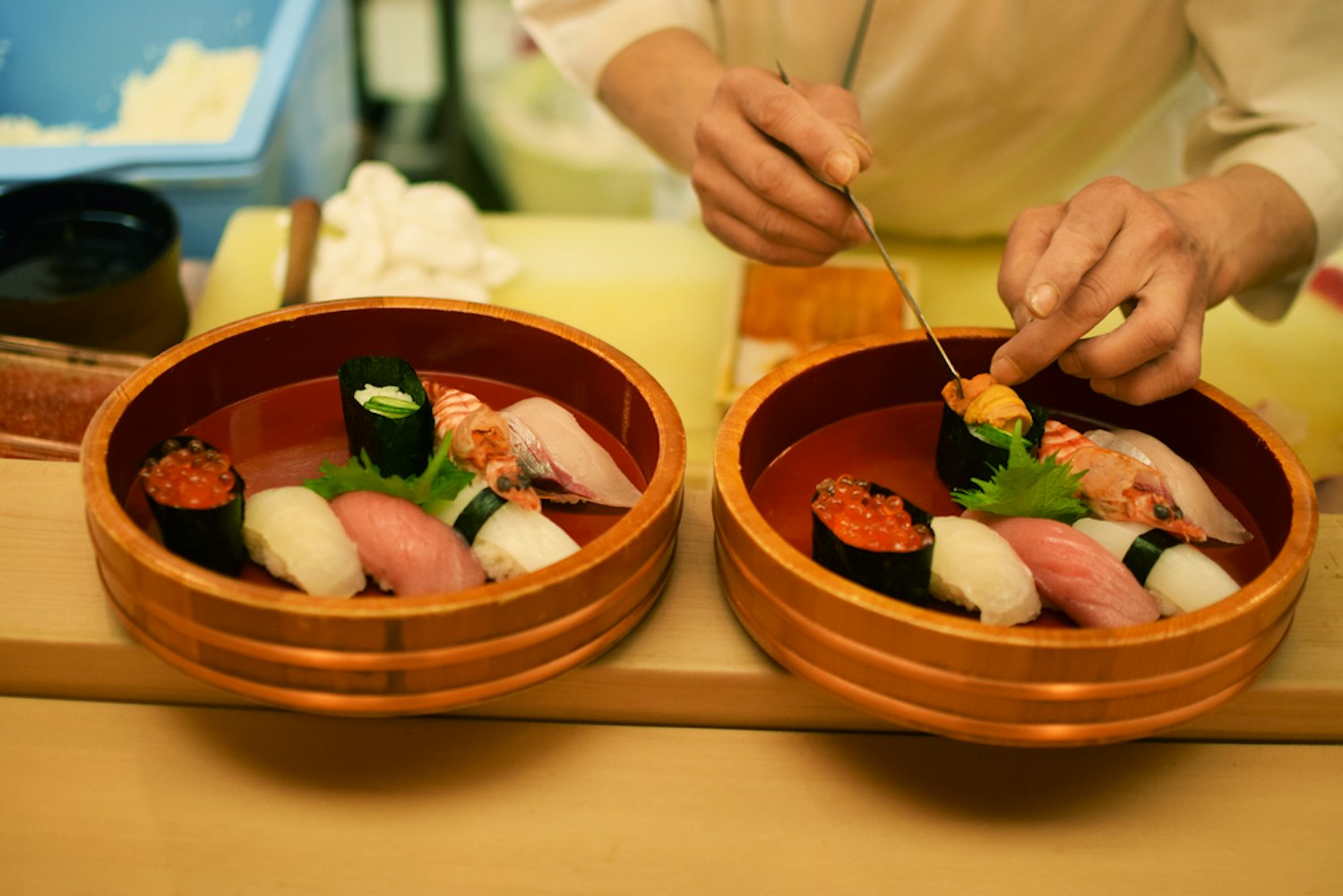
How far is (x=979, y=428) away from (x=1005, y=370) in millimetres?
103

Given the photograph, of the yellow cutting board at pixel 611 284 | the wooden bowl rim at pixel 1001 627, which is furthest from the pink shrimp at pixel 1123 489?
the yellow cutting board at pixel 611 284

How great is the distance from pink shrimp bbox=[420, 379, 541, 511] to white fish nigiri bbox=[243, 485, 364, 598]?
0.15 metres

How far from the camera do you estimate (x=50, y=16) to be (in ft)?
10.3

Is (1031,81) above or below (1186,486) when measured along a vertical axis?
above

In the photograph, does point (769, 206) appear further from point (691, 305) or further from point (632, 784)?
point (632, 784)

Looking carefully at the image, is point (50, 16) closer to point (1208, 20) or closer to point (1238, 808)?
point (1208, 20)

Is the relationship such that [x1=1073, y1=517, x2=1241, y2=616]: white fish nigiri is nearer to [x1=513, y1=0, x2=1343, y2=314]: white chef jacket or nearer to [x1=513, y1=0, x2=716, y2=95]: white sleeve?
[x1=513, y1=0, x2=1343, y2=314]: white chef jacket

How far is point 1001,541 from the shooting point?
111 cm

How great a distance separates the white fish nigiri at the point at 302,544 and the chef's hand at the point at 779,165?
708 millimetres

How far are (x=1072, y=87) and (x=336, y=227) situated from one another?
136 cm

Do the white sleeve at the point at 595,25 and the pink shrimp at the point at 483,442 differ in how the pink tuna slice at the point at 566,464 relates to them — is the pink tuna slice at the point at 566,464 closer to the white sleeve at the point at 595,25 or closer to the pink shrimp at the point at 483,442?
the pink shrimp at the point at 483,442

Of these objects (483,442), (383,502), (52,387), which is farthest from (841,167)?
(52,387)

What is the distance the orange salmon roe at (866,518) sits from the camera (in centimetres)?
107

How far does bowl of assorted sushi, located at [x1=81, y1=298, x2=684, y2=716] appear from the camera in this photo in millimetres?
982
